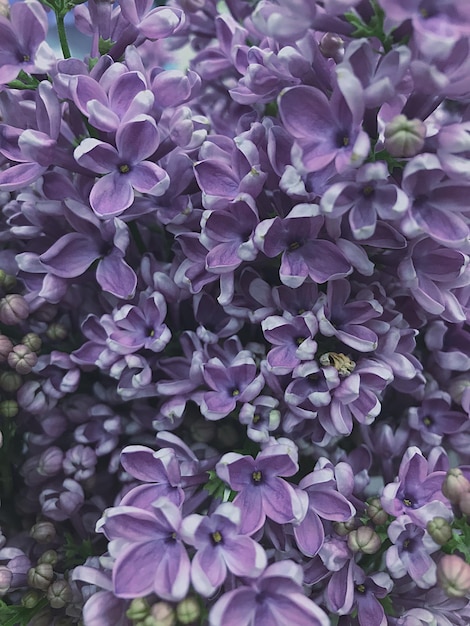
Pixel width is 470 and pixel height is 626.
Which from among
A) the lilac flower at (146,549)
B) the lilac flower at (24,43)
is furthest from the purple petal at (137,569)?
the lilac flower at (24,43)

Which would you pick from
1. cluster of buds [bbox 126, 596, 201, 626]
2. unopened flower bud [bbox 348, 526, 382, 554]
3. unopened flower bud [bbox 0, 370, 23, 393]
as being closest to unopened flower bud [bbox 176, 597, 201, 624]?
cluster of buds [bbox 126, 596, 201, 626]

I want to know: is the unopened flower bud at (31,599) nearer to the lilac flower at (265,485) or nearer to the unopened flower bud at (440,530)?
the lilac flower at (265,485)

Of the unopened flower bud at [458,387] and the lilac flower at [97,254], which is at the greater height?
the lilac flower at [97,254]

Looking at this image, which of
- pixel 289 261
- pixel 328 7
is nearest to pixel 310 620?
pixel 289 261

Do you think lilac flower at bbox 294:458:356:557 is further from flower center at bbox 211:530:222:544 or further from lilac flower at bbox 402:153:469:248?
lilac flower at bbox 402:153:469:248

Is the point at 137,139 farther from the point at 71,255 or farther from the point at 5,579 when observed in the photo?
the point at 5,579

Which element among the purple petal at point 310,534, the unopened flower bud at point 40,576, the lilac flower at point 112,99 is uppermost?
the lilac flower at point 112,99

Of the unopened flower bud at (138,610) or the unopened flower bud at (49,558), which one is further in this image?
the unopened flower bud at (49,558)

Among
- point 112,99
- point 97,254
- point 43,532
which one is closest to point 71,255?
point 97,254
